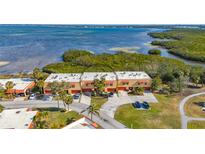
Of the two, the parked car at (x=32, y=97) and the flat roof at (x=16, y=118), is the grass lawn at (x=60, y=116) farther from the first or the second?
the parked car at (x=32, y=97)

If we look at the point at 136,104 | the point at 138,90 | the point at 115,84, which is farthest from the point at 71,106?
the point at 138,90

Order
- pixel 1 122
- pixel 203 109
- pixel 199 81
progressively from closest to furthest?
pixel 1 122 < pixel 203 109 < pixel 199 81

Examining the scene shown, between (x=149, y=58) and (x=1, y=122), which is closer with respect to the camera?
(x=1, y=122)

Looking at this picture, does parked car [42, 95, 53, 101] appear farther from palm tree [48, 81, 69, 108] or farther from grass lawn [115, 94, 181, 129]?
grass lawn [115, 94, 181, 129]

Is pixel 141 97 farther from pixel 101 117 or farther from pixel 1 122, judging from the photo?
pixel 1 122

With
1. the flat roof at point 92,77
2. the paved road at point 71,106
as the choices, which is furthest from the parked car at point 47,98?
the flat roof at point 92,77

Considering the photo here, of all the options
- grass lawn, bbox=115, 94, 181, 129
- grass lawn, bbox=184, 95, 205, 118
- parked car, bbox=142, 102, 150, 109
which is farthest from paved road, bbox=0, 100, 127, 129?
grass lawn, bbox=184, 95, 205, 118
